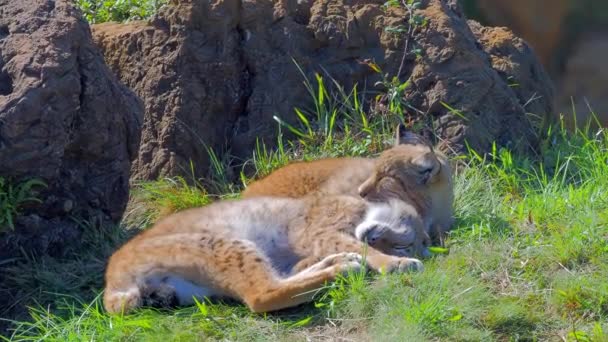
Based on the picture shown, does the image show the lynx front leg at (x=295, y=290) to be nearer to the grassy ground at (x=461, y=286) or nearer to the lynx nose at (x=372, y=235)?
the grassy ground at (x=461, y=286)

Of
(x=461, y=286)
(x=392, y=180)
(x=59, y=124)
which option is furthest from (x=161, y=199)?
(x=461, y=286)

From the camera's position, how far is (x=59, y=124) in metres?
6.54

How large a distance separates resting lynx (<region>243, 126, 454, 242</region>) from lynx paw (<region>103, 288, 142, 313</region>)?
1211 mm

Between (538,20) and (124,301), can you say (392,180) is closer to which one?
(124,301)

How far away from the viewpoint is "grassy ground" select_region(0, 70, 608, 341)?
5.44 metres

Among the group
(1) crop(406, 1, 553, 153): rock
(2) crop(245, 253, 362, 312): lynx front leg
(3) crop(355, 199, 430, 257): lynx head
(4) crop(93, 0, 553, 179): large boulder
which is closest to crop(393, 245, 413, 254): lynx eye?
(3) crop(355, 199, 430, 257): lynx head

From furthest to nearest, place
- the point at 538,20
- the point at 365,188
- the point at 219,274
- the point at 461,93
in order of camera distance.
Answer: the point at 538,20, the point at 461,93, the point at 365,188, the point at 219,274

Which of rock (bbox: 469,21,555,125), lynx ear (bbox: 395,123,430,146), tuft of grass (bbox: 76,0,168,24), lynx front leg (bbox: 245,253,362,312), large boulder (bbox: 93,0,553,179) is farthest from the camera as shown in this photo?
tuft of grass (bbox: 76,0,168,24)

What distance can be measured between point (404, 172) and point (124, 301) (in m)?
1.85

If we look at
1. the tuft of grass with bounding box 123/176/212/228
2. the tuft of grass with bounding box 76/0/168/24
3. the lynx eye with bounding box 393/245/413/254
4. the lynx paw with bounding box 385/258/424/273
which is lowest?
the tuft of grass with bounding box 123/176/212/228

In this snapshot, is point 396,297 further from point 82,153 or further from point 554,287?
point 82,153

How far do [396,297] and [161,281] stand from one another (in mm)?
1223

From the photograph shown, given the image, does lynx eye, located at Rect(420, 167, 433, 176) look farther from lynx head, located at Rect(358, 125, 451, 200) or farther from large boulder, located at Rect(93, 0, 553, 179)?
large boulder, located at Rect(93, 0, 553, 179)

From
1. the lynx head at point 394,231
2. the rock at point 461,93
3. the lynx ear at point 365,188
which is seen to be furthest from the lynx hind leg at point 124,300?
the rock at point 461,93
